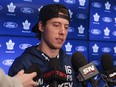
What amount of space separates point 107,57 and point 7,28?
4.01 feet

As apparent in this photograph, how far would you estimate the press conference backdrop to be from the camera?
2.35 metres

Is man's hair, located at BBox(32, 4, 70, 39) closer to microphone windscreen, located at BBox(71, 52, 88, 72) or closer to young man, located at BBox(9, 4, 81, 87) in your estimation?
young man, located at BBox(9, 4, 81, 87)

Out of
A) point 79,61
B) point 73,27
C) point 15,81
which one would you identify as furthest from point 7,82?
point 73,27

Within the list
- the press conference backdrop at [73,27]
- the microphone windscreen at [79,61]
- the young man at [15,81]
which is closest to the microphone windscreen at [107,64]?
the microphone windscreen at [79,61]

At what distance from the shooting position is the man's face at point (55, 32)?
1.49m

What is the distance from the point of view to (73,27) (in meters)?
2.69

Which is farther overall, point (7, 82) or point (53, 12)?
point (53, 12)

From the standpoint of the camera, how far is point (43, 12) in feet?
5.27

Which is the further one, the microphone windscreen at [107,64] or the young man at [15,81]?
the microphone windscreen at [107,64]

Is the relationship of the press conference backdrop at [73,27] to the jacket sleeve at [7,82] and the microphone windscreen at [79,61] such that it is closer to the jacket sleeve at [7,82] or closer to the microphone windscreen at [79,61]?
the microphone windscreen at [79,61]

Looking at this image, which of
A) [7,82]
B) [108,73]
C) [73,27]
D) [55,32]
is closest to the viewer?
[7,82]

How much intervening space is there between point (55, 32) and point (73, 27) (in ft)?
3.92

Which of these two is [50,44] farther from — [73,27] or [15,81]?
[73,27]

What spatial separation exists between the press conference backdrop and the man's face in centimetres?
88
